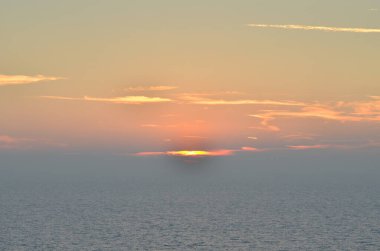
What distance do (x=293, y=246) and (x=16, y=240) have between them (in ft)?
230

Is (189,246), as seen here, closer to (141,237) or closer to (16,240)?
(141,237)

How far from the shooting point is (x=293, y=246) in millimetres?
157750

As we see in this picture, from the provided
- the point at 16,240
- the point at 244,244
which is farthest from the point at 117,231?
the point at 244,244

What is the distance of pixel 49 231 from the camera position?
186 meters

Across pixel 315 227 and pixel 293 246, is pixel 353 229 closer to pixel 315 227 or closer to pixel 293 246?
pixel 315 227

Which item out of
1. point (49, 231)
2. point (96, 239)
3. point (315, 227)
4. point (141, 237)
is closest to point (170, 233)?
point (141, 237)

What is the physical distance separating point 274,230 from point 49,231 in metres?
64.5

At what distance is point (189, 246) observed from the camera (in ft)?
514

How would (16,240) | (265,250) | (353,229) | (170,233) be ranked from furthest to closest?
(353,229) < (170,233) < (16,240) < (265,250)

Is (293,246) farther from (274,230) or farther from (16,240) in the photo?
(16,240)

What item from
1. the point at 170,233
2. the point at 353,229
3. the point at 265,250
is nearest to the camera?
the point at 265,250

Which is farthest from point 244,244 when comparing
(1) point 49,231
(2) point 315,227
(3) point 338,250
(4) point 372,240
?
(1) point 49,231

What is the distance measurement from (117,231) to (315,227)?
198 ft

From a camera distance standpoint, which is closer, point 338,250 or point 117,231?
point 338,250
